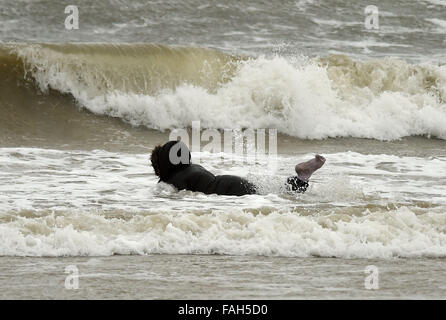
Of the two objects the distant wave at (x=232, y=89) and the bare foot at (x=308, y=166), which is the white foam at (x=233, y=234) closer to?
the bare foot at (x=308, y=166)

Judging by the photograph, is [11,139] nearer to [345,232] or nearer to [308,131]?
[308,131]

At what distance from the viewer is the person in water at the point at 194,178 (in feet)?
29.9

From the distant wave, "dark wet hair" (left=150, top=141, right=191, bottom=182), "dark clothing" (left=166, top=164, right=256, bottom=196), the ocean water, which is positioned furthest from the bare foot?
the distant wave

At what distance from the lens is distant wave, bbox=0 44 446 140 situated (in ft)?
50.0

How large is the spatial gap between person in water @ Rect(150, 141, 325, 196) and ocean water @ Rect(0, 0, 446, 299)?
0.40 feet

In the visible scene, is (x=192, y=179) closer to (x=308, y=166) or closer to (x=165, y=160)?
(x=165, y=160)

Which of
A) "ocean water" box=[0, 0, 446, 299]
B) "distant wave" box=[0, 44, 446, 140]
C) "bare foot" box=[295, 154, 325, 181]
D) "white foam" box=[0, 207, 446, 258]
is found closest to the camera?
"ocean water" box=[0, 0, 446, 299]

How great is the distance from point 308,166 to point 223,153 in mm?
3635

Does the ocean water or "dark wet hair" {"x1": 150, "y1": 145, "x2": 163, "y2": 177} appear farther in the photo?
"dark wet hair" {"x1": 150, "y1": 145, "x2": 163, "y2": 177}

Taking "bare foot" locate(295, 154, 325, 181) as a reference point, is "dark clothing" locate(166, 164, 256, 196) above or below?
below

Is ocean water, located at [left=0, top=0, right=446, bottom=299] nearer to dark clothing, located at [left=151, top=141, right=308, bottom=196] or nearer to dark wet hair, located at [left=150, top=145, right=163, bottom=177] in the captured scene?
dark clothing, located at [left=151, top=141, right=308, bottom=196]

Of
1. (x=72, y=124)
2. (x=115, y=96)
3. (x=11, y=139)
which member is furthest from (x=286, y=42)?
(x=11, y=139)

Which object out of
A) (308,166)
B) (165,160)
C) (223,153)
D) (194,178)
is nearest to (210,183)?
(194,178)

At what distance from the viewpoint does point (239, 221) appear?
779 cm
